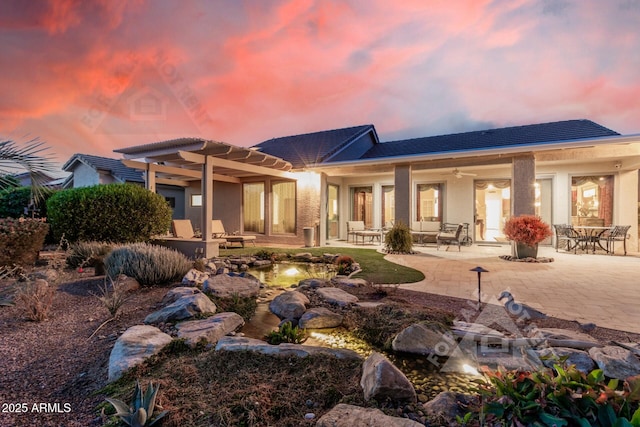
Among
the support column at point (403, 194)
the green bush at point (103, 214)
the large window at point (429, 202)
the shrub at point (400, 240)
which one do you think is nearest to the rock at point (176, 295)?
the green bush at point (103, 214)

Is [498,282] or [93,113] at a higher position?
[93,113]

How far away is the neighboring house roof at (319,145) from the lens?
13.4 metres

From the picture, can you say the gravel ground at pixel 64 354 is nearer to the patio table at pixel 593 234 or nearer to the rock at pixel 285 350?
the rock at pixel 285 350

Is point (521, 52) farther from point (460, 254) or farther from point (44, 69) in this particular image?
point (44, 69)

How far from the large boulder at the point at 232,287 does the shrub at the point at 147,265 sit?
0.80 metres

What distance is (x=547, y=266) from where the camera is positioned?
7.31 metres

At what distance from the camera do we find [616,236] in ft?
31.0

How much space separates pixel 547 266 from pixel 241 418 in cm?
801

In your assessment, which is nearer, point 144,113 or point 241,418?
point 241,418

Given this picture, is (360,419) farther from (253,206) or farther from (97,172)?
(97,172)

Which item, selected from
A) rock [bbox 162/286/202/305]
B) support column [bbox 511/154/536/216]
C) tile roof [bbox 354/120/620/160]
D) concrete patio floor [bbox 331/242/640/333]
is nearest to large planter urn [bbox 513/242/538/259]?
concrete patio floor [bbox 331/242/640/333]

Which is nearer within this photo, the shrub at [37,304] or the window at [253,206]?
the shrub at [37,304]

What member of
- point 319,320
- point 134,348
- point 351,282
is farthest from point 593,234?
point 134,348

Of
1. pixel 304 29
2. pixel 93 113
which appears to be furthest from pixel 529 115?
pixel 93 113
